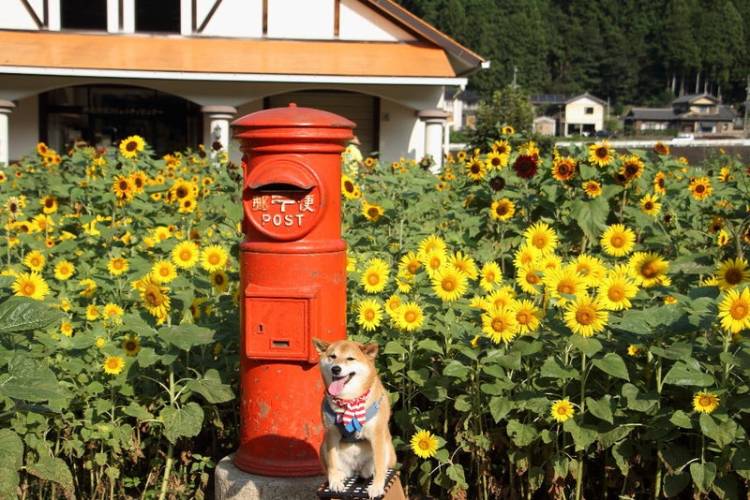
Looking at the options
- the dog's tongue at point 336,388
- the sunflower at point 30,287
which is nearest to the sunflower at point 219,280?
the sunflower at point 30,287

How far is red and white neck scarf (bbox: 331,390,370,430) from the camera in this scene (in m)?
3.29

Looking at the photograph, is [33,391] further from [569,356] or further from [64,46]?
[64,46]

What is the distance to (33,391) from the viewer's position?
336cm

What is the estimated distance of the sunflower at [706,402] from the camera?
11.5 ft

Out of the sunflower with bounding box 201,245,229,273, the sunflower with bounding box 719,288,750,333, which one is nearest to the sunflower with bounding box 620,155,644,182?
the sunflower with bounding box 719,288,750,333

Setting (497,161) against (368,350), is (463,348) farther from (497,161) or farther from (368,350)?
(497,161)

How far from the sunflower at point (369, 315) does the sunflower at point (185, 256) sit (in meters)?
0.87

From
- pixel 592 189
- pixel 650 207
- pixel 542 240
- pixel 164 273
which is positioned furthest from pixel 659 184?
pixel 164 273

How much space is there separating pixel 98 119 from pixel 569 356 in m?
17.5

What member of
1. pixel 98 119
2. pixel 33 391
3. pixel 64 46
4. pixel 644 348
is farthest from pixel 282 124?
pixel 98 119

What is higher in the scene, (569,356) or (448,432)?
(569,356)

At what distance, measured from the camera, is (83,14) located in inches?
700

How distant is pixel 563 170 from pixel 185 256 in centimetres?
217

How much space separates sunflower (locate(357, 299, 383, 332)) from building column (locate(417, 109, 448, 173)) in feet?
44.8
